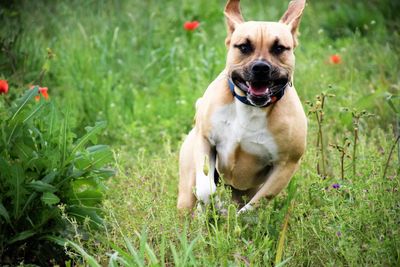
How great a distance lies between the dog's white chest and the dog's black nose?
291 mm

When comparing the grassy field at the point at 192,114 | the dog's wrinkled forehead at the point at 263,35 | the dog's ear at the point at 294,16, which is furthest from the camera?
the dog's ear at the point at 294,16

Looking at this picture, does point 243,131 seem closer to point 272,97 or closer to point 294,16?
point 272,97

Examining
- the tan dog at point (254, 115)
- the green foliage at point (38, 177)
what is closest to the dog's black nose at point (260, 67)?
Answer: the tan dog at point (254, 115)

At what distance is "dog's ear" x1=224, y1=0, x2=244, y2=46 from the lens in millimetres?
4613

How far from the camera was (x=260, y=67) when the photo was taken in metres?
4.14

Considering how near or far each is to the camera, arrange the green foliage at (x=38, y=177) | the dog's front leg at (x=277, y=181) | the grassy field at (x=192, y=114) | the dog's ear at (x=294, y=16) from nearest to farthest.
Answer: the grassy field at (x=192, y=114), the green foliage at (x=38, y=177), the dog's front leg at (x=277, y=181), the dog's ear at (x=294, y=16)

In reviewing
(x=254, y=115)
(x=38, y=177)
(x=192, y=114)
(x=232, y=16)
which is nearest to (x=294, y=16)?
(x=232, y=16)

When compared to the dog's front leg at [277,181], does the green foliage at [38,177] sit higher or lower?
higher

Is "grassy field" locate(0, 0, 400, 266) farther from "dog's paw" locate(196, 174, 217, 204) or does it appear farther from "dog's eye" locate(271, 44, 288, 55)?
"dog's eye" locate(271, 44, 288, 55)

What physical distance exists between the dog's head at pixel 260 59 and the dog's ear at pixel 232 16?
147mm

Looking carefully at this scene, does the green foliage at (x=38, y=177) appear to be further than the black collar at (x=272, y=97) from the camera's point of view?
No

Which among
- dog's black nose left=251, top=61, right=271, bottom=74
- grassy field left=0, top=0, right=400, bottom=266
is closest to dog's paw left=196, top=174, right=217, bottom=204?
grassy field left=0, top=0, right=400, bottom=266

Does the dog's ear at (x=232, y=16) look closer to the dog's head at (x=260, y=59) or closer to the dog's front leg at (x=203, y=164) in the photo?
the dog's head at (x=260, y=59)

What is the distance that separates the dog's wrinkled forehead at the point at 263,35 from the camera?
14.0 feet
